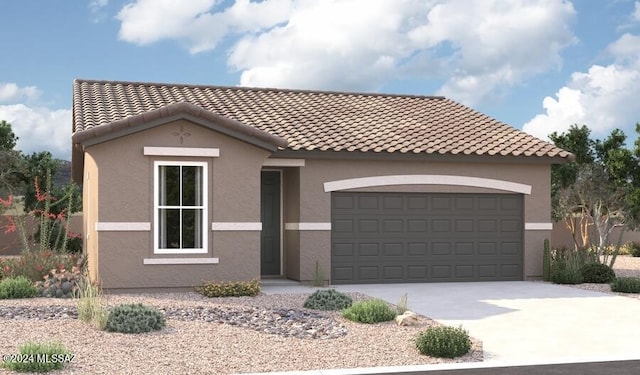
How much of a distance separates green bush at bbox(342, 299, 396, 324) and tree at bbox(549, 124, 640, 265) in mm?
15935

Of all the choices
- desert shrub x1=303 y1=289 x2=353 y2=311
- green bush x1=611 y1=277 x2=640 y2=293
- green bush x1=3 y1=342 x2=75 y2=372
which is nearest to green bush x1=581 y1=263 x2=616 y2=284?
green bush x1=611 y1=277 x2=640 y2=293

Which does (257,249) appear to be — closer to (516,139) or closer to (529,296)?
(529,296)

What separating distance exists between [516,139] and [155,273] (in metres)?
10.3

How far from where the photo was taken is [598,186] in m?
28.5

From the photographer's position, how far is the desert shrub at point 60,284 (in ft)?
50.9

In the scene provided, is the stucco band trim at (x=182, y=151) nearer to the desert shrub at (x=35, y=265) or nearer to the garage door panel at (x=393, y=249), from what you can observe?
the desert shrub at (x=35, y=265)

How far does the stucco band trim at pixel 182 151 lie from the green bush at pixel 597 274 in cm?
947

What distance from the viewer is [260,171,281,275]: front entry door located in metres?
20.3

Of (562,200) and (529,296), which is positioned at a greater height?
(562,200)

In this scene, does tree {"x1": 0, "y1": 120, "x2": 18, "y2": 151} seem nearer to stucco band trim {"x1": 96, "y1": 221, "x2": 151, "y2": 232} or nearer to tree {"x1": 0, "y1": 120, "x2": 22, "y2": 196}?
tree {"x1": 0, "y1": 120, "x2": 22, "y2": 196}

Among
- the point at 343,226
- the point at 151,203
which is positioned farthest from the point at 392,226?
the point at 151,203

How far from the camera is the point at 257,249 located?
17406 mm

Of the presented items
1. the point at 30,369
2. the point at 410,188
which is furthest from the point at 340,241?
the point at 30,369

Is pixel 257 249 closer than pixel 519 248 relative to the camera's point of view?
Yes
